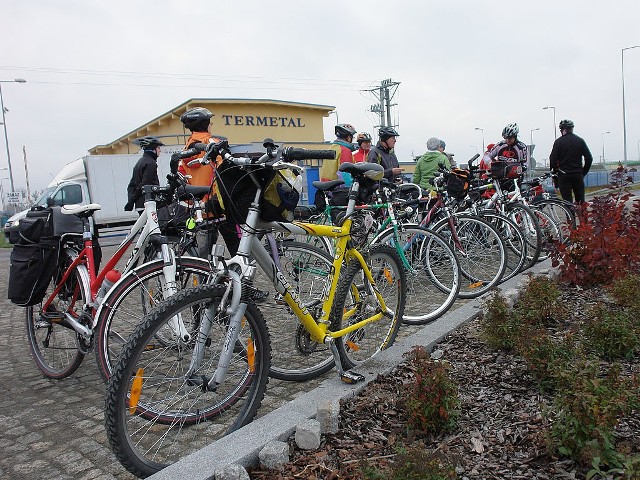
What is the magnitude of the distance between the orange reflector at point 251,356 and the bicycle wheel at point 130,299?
714mm

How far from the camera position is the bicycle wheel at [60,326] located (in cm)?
373

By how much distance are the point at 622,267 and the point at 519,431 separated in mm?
2951

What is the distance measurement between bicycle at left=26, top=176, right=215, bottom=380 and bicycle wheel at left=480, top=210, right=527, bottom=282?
11.8ft

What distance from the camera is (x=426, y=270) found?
→ 469cm

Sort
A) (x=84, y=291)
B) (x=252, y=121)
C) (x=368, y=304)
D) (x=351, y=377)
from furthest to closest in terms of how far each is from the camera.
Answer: (x=252, y=121), (x=84, y=291), (x=368, y=304), (x=351, y=377)

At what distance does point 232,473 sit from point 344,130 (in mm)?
5558

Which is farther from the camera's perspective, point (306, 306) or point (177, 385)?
point (306, 306)

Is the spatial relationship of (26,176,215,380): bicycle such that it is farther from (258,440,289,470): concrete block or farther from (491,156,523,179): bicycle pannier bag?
(491,156,523,179): bicycle pannier bag

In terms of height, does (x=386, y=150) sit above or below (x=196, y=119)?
below

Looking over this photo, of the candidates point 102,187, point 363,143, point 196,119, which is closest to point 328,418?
point 196,119

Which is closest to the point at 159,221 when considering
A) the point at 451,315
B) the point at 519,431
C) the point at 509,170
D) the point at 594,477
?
the point at 451,315

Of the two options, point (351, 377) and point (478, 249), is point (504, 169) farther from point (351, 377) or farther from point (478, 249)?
point (351, 377)

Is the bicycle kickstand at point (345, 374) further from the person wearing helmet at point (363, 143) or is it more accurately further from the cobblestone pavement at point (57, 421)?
the person wearing helmet at point (363, 143)

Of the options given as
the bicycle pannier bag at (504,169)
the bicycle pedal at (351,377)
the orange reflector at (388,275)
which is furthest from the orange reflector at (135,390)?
the bicycle pannier bag at (504,169)
